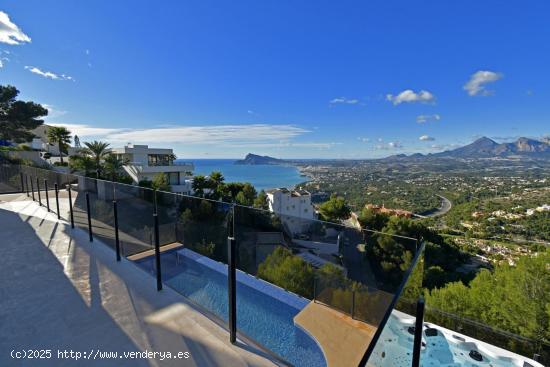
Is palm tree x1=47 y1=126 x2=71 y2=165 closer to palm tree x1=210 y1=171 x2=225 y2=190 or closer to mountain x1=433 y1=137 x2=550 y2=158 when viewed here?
palm tree x1=210 y1=171 x2=225 y2=190

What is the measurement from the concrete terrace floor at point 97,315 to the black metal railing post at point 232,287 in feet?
0.31

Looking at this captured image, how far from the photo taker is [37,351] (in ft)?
6.38

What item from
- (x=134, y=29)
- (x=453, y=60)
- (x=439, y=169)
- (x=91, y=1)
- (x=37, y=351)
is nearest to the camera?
(x=37, y=351)

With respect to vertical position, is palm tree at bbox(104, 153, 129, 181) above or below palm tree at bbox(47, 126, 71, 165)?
below

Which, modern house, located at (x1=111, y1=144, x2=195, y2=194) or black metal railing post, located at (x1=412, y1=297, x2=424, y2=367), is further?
modern house, located at (x1=111, y1=144, x2=195, y2=194)

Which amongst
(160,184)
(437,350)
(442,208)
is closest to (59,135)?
(160,184)

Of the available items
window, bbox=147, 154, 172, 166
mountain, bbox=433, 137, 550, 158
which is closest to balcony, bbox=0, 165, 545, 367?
window, bbox=147, 154, 172, 166

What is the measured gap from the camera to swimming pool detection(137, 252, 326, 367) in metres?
2.29

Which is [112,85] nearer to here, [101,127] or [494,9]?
[494,9]

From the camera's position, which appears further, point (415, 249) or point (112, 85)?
point (112, 85)

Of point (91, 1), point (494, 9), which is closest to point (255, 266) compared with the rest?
point (91, 1)

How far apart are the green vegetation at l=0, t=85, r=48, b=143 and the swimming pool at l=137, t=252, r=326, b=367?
20.8m

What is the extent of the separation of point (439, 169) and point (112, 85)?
413 feet

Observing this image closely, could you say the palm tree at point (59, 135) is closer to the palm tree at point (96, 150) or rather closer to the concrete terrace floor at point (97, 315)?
the palm tree at point (96, 150)
